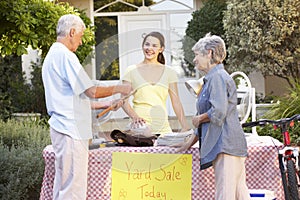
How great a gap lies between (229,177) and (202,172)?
516 mm

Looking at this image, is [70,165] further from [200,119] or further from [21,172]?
[21,172]

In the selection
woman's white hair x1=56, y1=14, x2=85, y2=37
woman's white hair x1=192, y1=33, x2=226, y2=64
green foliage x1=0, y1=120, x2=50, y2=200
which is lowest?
green foliage x1=0, y1=120, x2=50, y2=200

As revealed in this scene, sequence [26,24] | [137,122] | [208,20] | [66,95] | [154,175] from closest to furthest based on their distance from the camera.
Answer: [137,122], [66,95], [154,175], [26,24], [208,20]

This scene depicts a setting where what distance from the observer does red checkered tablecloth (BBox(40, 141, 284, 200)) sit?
16.1 feet

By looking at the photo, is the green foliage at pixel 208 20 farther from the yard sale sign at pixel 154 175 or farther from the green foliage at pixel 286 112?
the yard sale sign at pixel 154 175

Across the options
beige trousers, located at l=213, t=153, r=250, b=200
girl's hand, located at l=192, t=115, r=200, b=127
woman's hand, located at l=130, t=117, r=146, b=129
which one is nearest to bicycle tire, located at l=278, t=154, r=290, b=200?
beige trousers, located at l=213, t=153, r=250, b=200

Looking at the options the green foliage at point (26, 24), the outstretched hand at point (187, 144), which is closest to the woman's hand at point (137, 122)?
the outstretched hand at point (187, 144)

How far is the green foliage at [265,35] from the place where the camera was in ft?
33.8

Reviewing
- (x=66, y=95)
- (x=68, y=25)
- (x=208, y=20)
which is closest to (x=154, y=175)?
(x=66, y=95)

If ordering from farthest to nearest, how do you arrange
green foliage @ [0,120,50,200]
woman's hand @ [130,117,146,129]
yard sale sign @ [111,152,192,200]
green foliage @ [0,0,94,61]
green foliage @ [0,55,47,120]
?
green foliage @ [0,55,47,120]
green foliage @ [0,0,94,61]
green foliage @ [0,120,50,200]
yard sale sign @ [111,152,192,200]
woman's hand @ [130,117,146,129]

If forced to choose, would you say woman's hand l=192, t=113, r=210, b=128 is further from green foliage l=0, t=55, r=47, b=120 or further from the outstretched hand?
green foliage l=0, t=55, r=47, b=120

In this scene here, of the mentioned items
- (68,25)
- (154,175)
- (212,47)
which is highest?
(68,25)

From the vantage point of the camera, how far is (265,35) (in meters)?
10.4

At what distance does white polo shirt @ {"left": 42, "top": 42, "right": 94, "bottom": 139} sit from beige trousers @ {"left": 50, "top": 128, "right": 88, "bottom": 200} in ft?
0.20
